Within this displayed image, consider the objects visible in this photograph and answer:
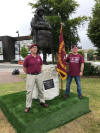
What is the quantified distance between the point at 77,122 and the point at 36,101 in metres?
1.30

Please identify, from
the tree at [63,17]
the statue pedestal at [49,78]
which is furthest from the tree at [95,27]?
the statue pedestal at [49,78]

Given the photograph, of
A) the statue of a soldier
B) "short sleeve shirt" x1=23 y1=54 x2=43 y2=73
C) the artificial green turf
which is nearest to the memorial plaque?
the artificial green turf

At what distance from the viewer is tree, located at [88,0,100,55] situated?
387 inches

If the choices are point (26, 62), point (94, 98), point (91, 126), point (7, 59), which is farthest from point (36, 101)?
point (7, 59)

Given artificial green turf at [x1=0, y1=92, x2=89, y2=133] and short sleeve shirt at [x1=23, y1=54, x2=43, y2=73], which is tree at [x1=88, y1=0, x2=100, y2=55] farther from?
short sleeve shirt at [x1=23, y1=54, x2=43, y2=73]

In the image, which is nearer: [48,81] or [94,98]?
[48,81]

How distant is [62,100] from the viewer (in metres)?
3.99

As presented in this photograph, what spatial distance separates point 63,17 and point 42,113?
1321 cm

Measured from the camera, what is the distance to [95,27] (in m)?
10.3

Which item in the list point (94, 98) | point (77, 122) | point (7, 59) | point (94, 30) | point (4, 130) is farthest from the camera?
point (7, 59)

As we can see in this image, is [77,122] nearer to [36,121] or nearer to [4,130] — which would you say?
[36,121]

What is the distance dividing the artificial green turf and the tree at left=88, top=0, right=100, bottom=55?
7487 mm

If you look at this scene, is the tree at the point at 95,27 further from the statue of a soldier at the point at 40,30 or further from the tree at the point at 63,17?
the statue of a soldier at the point at 40,30

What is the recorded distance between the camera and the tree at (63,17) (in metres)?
13.3
